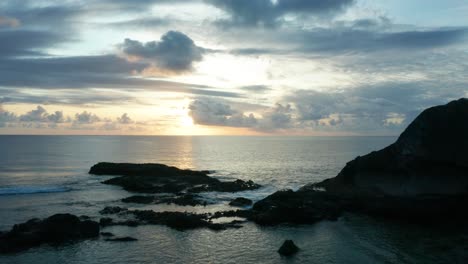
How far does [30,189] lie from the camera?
6456 centimetres

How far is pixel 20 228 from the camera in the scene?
34531 millimetres

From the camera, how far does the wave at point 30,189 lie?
204 ft

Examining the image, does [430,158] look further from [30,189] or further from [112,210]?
[30,189]

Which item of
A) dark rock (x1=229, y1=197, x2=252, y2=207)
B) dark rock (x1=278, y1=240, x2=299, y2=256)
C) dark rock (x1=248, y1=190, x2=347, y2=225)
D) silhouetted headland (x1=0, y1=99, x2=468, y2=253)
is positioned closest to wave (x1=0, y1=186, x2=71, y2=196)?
silhouetted headland (x1=0, y1=99, x2=468, y2=253)

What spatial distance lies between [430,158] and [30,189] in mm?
61556

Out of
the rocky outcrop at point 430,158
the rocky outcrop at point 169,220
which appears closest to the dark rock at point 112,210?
the rocky outcrop at point 169,220

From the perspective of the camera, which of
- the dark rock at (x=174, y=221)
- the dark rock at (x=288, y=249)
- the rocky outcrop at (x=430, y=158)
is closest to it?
the dark rock at (x=288, y=249)

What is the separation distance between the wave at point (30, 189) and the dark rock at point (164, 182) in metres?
9.60

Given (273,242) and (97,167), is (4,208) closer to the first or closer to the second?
(273,242)

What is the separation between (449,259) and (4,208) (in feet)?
166

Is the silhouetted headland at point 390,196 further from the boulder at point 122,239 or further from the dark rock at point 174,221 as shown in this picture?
the boulder at point 122,239

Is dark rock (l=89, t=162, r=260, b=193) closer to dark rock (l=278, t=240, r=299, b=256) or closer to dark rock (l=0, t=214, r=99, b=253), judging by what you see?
dark rock (l=0, t=214, r=99, b=253)

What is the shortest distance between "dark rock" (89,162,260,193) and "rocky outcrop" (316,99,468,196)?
84.3 feet

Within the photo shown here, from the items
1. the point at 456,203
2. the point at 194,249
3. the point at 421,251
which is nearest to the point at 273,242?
the point at 194,249
